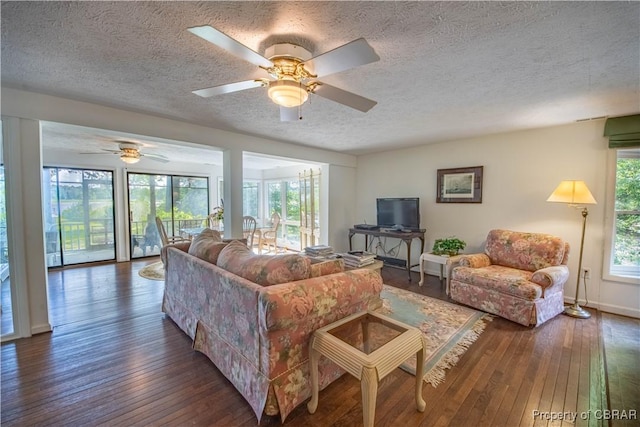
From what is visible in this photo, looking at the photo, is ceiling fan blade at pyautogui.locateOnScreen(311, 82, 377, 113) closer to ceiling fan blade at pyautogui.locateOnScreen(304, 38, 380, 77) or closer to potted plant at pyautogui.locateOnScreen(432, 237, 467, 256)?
ceiling fan blade at pyautogui.locateOnScreen(304, 38, 380, 77)

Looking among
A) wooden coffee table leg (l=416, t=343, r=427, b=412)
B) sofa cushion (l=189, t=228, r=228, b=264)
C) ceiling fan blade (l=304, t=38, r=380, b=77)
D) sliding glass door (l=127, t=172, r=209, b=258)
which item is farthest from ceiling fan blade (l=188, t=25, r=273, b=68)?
sliding glass door (l=127, t=172, r=209, b=258)

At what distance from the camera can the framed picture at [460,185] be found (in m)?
4.07

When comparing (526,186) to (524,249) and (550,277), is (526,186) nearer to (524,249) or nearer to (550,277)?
(524,249)

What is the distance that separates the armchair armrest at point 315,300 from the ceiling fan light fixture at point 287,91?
1196 mm

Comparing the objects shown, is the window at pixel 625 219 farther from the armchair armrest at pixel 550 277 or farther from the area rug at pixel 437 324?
the area rug at pixel 437 324

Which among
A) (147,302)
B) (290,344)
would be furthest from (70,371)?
(290,344)

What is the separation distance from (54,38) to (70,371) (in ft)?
7.59

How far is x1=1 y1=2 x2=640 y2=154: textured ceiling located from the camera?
4.45ft

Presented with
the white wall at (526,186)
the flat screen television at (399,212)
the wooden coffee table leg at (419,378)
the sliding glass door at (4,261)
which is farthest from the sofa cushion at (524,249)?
the sliding glass door at (4,261)

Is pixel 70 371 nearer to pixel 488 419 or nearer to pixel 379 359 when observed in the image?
pixel 379 359

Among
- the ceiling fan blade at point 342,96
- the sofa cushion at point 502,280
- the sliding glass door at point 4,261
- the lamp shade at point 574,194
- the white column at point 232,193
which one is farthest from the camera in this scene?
→ the white column at point 232,193

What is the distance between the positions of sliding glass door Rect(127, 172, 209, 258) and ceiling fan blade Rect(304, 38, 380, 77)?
5716 mm

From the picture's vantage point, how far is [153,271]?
468 centimetres

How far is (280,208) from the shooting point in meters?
7.55
